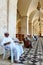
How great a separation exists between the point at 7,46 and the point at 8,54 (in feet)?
1.03

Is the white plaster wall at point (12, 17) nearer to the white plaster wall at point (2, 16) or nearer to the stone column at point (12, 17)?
the stone column at point (12, 17)

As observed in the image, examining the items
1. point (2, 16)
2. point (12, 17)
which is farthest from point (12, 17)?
point (2, 16)

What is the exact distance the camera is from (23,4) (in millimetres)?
16672

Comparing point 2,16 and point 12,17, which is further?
point 12,17

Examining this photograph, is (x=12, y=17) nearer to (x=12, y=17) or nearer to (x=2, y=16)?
(x=12, y=17)

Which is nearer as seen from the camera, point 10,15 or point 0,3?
point 0,3

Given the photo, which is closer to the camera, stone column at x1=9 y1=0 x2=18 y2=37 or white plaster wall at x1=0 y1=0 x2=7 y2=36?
white plaster wall at x1=0 y1=0 x2=7 y2=36

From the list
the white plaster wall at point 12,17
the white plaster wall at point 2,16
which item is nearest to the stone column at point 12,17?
the white plaster wall at point 12,17

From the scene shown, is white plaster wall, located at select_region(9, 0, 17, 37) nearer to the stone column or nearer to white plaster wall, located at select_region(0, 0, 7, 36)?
the stone column

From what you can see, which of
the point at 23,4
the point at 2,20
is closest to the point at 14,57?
the point at 2,20

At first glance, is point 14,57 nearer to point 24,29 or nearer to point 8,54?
point 8,54

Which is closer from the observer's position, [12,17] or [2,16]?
[2,16]

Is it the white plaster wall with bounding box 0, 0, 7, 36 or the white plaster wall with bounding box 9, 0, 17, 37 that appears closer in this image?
the white plaster wall with bounding box 0, 0, 7, 36

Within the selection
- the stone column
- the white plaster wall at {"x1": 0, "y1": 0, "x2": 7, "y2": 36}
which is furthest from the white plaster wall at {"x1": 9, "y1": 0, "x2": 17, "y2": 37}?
the white plaster wall at {"x1": 0, "y1": 0, "x2": 7, "y2": 36}
